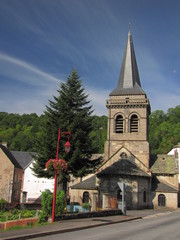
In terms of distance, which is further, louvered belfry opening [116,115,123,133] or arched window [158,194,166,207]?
louvered belfry opening [116,115,123,133]

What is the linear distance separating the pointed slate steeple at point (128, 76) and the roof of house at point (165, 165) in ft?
33.0

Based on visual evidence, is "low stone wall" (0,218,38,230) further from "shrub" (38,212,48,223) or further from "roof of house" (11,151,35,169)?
"roof of house" (11,151,35,169)

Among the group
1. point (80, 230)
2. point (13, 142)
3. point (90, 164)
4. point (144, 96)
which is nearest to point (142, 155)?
point (144, 96)

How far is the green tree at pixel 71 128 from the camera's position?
814 inches

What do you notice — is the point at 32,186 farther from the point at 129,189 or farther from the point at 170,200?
the point at 170,200

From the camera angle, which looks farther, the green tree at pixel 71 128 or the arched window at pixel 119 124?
the arched window at pixel 119 124

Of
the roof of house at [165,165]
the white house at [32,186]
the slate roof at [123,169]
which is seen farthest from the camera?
the white house at [32,186]

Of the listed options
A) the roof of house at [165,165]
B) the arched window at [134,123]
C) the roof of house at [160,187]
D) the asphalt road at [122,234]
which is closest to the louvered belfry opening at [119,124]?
the arched window at [134,123]

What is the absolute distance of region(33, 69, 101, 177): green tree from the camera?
20.7 m

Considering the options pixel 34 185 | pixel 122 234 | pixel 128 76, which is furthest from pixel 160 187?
pixel 122 234

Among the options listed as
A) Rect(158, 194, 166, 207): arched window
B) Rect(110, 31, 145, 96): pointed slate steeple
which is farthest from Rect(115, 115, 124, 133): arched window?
Rect(158, 194, 166, 207): arched window

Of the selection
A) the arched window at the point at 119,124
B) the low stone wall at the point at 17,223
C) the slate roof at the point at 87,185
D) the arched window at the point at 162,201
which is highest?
the arched window at the point at 119,124

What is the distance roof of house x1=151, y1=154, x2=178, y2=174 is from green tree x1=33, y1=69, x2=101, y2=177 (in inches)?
583

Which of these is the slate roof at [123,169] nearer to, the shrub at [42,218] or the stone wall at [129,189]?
the stone wall at [129,189]
